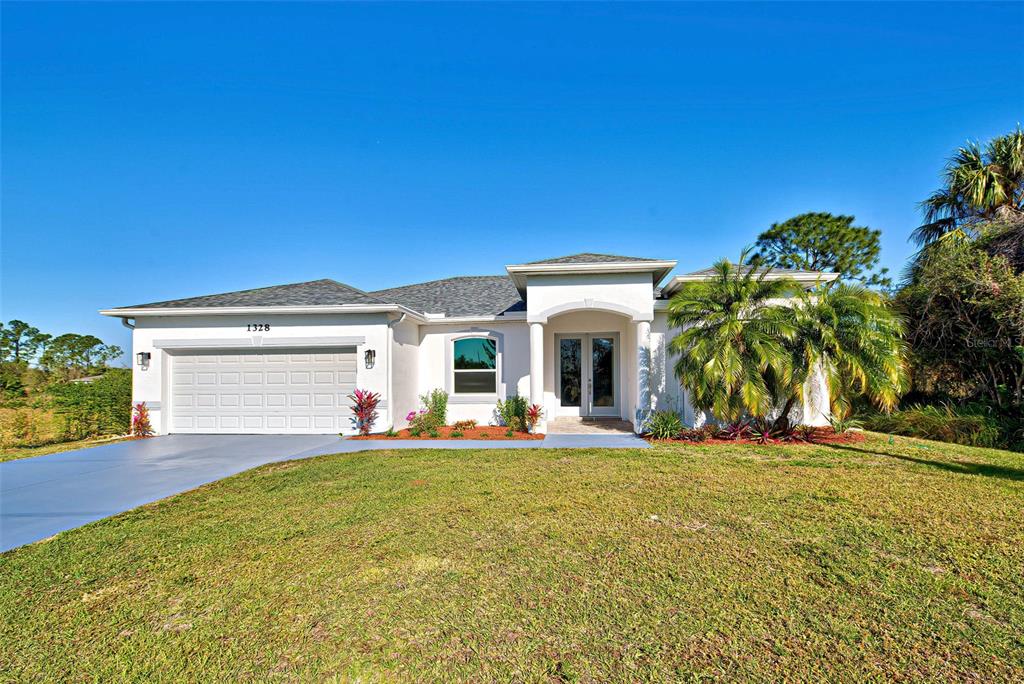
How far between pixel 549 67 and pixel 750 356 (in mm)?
9884

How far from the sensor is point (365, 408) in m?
11.4

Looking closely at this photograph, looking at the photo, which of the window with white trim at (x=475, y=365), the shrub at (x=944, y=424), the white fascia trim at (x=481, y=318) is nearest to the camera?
the shrub at (x=944, y=424)

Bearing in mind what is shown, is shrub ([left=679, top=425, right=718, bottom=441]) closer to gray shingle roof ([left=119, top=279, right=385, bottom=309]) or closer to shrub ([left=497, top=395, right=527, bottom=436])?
shrub ([left=497, top=395, right=527, bottom=436])

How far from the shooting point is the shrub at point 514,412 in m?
11.7

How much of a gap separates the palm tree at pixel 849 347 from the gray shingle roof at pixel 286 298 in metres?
10.6

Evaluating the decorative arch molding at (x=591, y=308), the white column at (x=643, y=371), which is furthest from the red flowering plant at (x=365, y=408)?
the white column at (x=643, y=371)

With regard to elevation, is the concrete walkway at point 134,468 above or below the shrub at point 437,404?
below

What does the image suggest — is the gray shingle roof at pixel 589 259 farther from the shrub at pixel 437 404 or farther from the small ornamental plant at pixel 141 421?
the small ornamental plant at pixel 141 421

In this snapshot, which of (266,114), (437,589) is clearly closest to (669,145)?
(266,114)

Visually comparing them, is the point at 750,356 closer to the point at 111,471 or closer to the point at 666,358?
the point at 666,358

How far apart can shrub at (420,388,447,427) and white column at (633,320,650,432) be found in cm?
561

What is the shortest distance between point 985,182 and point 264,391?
21894 mm

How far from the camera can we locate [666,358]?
39.2 ft

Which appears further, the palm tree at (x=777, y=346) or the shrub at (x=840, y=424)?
the shrub at (x=840, y=424)
